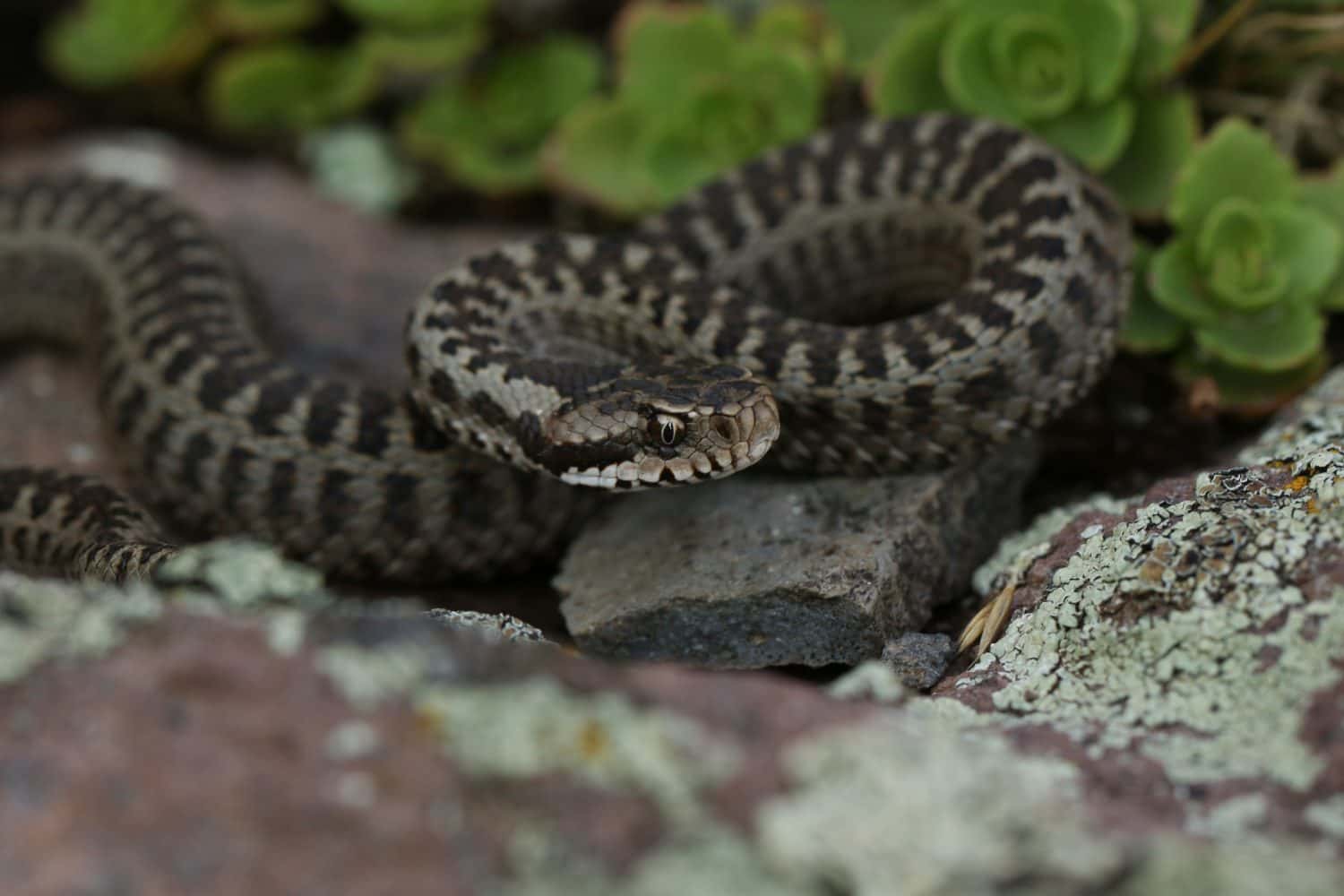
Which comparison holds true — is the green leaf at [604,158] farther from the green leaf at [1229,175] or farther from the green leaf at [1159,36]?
the green leaf at [1229,175]

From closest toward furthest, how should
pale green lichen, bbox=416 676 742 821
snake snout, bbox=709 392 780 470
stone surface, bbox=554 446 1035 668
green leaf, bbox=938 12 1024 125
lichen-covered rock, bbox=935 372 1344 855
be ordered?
pale green lichen, bbox=416 676 742 821, lichen-covered rock, bbox=935 372 1344 855, stone surface, bbox=554 446 1035 668, snake snout, bbox=709 392 780 470, green leaf, bbox=938 12 1024 125

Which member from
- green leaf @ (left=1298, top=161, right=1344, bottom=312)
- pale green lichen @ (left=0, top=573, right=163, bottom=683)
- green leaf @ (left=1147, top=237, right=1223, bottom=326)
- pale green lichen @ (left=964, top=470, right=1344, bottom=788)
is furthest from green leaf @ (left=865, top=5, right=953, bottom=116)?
pale green lichen @ (left=0, top=573, right=163, bottom=683)

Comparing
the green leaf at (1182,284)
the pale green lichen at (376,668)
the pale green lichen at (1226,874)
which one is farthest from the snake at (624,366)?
the pale green lichen at (1226,874)

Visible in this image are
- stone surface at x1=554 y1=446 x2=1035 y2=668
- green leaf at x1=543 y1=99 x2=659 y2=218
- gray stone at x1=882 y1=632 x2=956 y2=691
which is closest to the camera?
gray stone at x1=882 y1=632 x2=956 y2=691

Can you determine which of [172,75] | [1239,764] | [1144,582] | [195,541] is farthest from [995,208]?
[172,75]

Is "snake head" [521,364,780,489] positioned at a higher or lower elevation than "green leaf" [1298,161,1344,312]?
lower

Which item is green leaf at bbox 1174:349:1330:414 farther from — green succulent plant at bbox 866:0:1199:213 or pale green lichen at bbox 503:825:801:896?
pale green lichen at bbox 503:825:801:896

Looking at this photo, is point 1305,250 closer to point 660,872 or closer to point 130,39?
point 660,872
